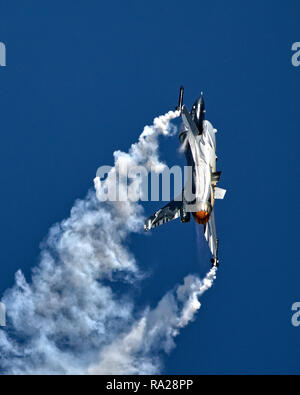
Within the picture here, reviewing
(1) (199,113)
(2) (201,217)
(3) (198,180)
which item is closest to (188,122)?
(1) (199,113)

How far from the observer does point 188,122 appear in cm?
6819

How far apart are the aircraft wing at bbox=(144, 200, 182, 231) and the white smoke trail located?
6.16ft

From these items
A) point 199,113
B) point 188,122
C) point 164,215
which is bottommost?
point 164,215

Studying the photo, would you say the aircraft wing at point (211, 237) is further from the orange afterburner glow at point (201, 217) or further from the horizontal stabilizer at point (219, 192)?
the orange afterburner glow at point (201, 217)

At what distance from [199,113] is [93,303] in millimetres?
15268

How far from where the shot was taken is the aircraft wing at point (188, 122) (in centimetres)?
6794

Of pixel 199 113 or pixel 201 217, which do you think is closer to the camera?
pixel 201 217

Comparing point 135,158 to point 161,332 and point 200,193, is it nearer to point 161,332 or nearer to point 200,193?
point 200,193

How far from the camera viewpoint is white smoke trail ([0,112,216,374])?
2640 inches

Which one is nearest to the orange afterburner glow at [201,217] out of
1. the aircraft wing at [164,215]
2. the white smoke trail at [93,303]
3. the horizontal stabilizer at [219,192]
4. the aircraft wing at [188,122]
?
the aircraft wing at [164,215]

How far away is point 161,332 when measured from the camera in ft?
227

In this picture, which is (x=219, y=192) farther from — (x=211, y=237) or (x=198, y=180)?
(x=198, y=180)

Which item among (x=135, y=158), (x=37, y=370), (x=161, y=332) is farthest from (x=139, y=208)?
(x=37, y=370)

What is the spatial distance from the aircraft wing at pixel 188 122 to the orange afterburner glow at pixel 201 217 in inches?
253
